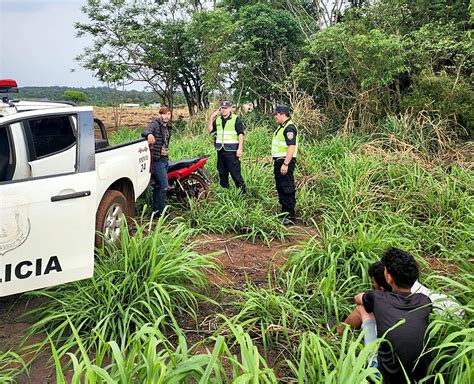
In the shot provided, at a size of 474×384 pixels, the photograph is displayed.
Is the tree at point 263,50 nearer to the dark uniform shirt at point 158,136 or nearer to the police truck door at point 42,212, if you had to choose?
the dark uniform shirt at point 158,136

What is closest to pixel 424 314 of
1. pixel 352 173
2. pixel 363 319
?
pixel 363 319

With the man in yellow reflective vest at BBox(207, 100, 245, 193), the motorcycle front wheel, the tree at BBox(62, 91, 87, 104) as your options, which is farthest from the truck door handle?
the man in yellow reflective vest at BBox(207, 100, 245, 193)

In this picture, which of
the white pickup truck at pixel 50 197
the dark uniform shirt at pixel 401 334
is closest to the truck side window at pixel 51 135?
the white pickup truck at pixel 50 197

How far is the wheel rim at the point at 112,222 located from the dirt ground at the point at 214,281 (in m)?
0.80

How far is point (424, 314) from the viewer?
8.15 ft

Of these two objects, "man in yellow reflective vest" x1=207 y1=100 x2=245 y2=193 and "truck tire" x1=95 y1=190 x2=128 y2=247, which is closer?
"truck tire" x1=95 y1=190 x2=128 y2=247

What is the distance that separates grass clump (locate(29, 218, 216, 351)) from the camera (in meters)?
2.94

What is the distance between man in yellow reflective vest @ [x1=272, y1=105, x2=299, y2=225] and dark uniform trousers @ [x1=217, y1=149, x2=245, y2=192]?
0.76 meters

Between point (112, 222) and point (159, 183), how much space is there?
4.98ft

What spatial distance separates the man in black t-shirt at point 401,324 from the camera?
93.9 inches

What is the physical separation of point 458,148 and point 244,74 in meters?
7.28

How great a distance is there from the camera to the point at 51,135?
12.9ft

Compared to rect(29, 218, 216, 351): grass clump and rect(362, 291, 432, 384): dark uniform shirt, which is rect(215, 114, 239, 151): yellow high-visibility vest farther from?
rect(362, 291, 432, 384): dark uniform shirt

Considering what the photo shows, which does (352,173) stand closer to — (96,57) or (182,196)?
(182,196)
